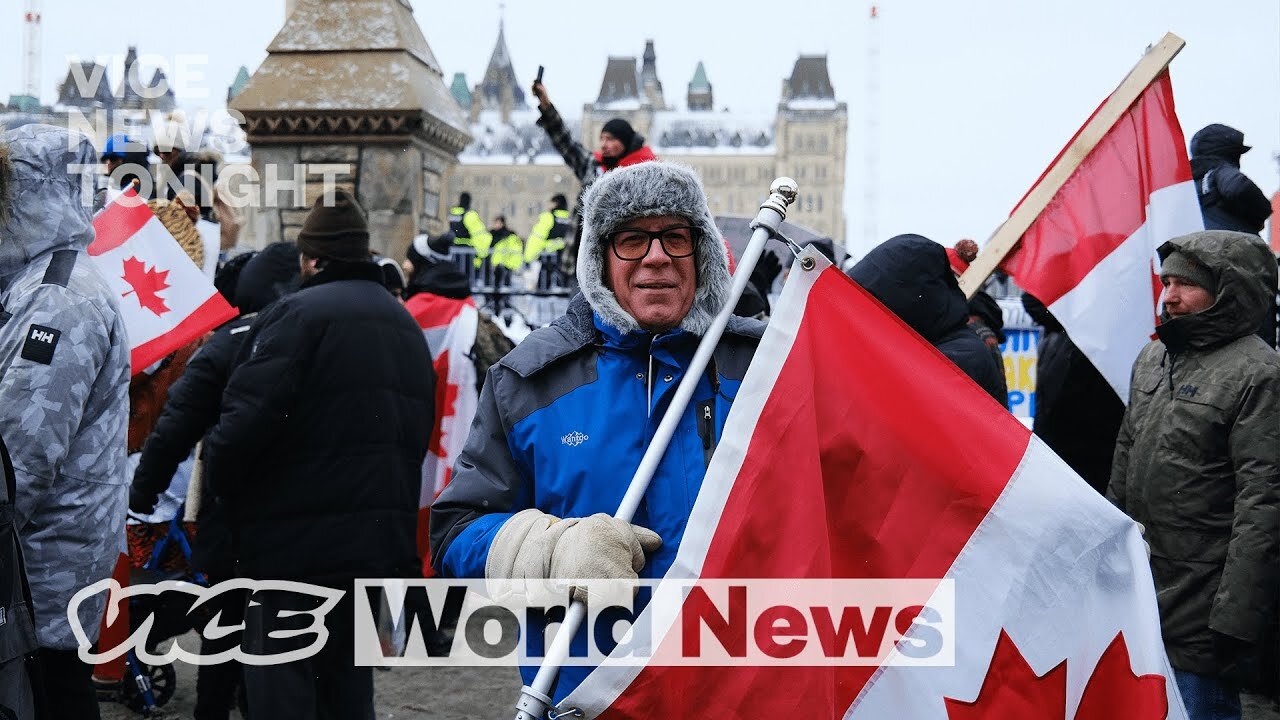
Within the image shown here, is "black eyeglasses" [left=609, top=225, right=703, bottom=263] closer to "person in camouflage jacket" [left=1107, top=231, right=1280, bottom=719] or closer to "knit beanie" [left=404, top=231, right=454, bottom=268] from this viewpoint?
"person in camouflage jacket" [left=1107, top=231, right=1280, bottom=719]

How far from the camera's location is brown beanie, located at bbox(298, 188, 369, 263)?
4309mm

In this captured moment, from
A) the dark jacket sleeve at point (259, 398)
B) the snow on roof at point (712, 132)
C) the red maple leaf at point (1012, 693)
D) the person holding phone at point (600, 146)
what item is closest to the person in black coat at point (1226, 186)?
the person holding phone at point (600, 146)

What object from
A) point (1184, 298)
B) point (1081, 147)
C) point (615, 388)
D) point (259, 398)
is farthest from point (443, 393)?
point (615, 388)

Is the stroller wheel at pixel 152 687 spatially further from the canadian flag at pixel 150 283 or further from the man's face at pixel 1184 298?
the man's face at pixel 1184 298

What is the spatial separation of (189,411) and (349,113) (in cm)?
431

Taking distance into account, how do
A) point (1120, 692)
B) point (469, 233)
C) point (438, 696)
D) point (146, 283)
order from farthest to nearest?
point (469, 233), point (438, 696), point (146, 283), point (1120, 692)

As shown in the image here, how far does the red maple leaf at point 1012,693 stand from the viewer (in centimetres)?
240

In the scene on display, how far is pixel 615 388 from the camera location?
2.58 m

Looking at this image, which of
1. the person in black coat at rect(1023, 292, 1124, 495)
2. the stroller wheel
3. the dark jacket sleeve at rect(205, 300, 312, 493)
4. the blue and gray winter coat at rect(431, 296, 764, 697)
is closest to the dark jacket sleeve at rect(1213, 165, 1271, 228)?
the person in black coat at rect(1023, 292, 1124, 495)

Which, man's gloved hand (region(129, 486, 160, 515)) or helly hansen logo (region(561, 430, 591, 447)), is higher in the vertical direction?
helly hansen logo (region(561, 430, 591, 447))

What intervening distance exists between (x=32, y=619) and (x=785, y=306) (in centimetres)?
208

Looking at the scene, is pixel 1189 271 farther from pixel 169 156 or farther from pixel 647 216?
pixel 169 156

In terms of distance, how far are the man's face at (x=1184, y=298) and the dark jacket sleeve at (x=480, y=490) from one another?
98.9 inches

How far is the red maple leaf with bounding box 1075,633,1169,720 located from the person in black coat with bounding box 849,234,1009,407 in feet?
4.87
